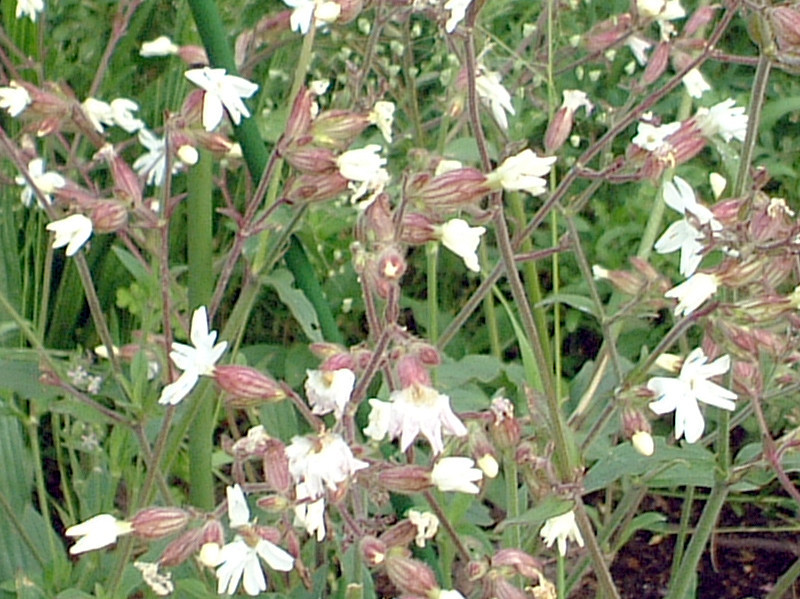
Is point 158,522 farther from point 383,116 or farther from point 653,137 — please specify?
point 653,137

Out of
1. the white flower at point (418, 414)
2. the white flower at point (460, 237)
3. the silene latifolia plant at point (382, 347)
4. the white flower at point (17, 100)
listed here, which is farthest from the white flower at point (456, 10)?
the white flower at point (17, 100)

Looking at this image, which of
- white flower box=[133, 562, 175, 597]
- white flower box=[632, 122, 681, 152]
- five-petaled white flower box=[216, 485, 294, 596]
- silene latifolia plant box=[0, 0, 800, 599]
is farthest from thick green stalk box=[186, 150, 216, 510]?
white flower box=[632, 122, 681, 152]

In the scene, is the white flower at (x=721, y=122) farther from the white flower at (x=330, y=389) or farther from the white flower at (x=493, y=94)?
the white flower at (x=330, y=389)

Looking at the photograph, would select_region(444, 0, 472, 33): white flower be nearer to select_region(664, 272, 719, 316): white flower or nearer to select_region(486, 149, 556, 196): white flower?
select_region(486, 149, 556, 196): white flower

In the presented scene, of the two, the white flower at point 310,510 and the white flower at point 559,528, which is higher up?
the white flower at point 310,510

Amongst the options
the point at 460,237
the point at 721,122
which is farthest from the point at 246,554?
the point at 721,122

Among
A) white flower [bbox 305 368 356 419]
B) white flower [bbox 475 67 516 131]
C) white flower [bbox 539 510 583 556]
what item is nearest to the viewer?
white flower [bbox 305 368 356 419]

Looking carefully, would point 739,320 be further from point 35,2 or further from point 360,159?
point 35,2
